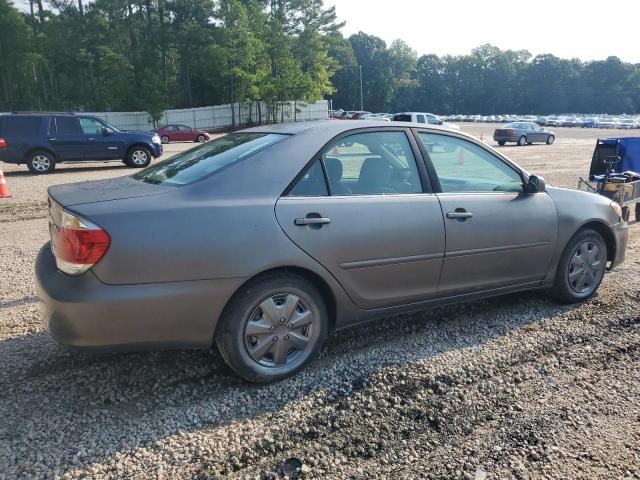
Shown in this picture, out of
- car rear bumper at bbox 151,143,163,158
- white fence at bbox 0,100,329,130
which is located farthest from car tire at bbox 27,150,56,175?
white fence at bbox 0,100,329,130

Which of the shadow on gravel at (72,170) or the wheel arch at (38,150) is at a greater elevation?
the wheel arch at (38,150)

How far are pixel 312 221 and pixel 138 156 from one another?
15712 millimetres

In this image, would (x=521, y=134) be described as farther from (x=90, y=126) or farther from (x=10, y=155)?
(x=10, y=155)

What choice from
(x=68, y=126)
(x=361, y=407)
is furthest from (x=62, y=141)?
(x=361, y=407)

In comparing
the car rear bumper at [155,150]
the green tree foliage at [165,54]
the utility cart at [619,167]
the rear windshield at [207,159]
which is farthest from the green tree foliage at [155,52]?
the rear windshield at [207,159]

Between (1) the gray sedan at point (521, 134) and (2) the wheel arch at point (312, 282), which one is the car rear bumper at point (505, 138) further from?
(2) the wheel arch at point (312, 282)

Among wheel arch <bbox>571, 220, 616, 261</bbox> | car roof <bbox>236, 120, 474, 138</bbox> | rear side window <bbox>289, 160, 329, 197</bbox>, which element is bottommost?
wheel arch <bbox>571, 220, 616, 261</bbox>

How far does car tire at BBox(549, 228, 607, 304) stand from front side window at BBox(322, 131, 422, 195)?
5.60 ft

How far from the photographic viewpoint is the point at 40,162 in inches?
627

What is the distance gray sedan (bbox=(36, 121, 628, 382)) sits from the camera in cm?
294

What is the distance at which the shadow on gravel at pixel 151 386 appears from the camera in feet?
9.39

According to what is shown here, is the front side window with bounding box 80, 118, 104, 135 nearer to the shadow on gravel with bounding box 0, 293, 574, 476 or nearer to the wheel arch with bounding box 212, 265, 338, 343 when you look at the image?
the shadow on gravel with bounding box 0, 293, 574, 476

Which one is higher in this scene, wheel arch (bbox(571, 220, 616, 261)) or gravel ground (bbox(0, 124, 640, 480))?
wheel arch (bbox(571, 220, 616, 261))

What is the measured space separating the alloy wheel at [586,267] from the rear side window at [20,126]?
15852mm
